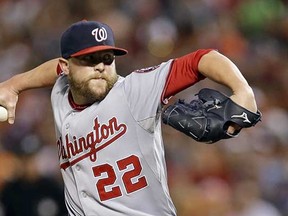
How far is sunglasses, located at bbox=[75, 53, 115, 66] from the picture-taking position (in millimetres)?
3592

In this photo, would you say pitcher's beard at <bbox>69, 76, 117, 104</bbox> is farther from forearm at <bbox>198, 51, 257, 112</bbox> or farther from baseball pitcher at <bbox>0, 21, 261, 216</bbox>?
forearm at <bbox>198, 51, 257, 112</bbox>

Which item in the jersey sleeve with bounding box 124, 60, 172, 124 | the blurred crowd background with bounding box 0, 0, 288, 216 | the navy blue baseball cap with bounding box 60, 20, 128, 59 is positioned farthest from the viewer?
the blurred crowd background with bounding box 0, 0, 288, 216

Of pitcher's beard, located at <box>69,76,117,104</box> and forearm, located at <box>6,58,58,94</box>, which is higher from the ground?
pitcher's beard, located at <box>69,76,117,104</box>

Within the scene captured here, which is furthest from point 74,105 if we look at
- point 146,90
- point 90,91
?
point 146,90

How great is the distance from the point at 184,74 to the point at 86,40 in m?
0.53

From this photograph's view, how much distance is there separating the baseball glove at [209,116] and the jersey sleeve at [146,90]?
224 mm

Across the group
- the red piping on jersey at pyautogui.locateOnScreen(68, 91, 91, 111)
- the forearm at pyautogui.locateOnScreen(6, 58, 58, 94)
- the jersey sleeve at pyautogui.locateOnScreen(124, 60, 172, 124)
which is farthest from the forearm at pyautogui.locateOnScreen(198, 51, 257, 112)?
the forearm at pyautogui.locateOnScreen(6, 58, 58, 94)

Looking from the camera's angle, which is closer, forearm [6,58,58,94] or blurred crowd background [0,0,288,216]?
forearm [6,58,58,94]

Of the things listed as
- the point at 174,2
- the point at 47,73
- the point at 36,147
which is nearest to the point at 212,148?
the point at 36,147

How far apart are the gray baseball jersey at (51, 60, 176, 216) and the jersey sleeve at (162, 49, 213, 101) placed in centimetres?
3

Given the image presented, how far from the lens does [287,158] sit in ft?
22.0

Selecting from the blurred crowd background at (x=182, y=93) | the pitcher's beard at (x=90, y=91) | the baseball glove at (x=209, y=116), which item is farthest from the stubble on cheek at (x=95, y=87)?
the blurred crowd background at (x=182, y=93)

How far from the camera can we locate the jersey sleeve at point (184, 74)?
3.23 meters

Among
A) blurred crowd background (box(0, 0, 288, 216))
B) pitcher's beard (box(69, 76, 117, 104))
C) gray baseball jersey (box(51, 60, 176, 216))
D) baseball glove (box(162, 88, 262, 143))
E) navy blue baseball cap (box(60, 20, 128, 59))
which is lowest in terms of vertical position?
blurred crowd background (box(0, 0, 288, 216))
